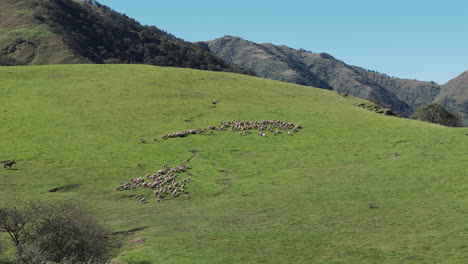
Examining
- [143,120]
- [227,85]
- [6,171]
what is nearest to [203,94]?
[227,85]

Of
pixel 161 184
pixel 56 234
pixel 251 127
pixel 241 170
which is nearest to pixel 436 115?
pixel 251 127

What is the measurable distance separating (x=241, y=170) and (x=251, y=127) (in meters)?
13.9

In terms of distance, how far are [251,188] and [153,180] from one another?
9.33 m

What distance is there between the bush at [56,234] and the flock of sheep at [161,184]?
1297cm

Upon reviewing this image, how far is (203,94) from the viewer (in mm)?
71062

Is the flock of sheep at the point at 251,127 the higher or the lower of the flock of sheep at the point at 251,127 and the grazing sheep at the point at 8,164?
the higher

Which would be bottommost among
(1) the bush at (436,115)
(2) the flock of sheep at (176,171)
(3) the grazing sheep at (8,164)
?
(3) the grazing sheep at (8,164)

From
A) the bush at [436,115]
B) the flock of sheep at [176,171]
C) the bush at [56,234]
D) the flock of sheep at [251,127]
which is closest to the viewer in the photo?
the bush at [56,234]

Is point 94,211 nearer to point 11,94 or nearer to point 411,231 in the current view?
point 411,231

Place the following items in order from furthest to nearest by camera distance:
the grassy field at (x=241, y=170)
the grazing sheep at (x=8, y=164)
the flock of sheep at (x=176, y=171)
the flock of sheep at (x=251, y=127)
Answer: the flock of sheep at (x=251, y=127) → the grazing sheep at (x=8, y=164) → the flock of sheep at (x=176, y=171) → the grassy field at (x=241, y=170)

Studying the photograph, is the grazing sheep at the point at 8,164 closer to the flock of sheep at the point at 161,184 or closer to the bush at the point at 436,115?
the flock of sheep at the point at 161,184

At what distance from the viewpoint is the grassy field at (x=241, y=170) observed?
25.1 meters

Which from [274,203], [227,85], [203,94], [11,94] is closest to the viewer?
[274,203]

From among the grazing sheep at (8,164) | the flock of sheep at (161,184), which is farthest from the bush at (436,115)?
the grazing sheep at (8,164)
